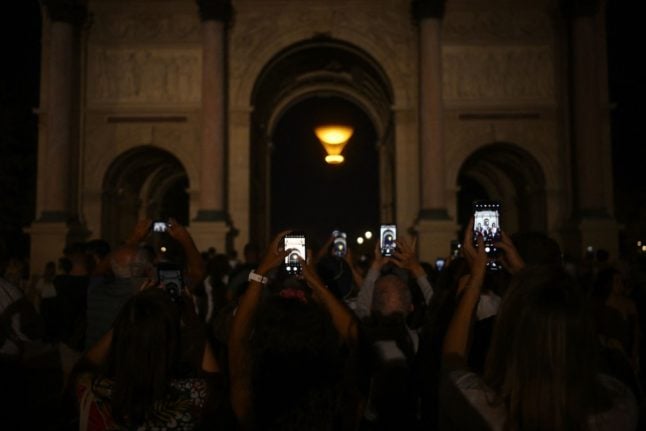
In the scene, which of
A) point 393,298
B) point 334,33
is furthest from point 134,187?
point 393,298

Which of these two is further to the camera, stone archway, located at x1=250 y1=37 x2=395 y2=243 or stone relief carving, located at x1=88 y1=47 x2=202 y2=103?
stone archway, located at x1=250 y1=37 x2=395 y2=243

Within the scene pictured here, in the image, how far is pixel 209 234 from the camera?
2173cm

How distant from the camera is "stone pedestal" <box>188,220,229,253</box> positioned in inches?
854

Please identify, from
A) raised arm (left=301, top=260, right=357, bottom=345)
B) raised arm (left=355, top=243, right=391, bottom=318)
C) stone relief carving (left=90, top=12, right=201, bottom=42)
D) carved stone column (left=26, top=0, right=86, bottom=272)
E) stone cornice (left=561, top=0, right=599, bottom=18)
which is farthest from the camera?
stone relief carving (left=90, top=12, right=201, bottom=42)

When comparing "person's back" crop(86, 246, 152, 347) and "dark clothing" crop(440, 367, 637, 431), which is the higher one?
"person's back" crop(86, 246, 152, 347)

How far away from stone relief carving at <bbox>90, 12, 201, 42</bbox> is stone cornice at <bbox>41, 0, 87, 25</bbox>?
93 centimetres

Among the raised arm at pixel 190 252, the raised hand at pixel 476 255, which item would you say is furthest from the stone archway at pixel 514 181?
the raised hand at pixel 476 255

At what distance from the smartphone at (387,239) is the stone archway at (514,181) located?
15.9m

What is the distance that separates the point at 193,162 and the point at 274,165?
19788 mm

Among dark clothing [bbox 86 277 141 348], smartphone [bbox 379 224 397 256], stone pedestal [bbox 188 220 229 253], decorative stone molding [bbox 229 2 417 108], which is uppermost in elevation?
decorative stone molding [bbox 229 2 417 108]

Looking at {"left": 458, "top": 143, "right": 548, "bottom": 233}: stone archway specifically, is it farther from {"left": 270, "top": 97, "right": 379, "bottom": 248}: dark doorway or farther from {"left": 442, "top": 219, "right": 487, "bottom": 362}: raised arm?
{"left": 442, "top": 219, "right": 487, "bottom": 362}: raised arm

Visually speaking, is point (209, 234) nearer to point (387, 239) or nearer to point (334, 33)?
point (334, 33)

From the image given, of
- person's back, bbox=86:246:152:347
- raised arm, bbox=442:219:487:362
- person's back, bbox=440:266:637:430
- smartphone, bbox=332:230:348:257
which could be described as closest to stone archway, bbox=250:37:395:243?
smartphone, bbox=332:230:348:257

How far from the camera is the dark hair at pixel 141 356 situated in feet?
9.89
